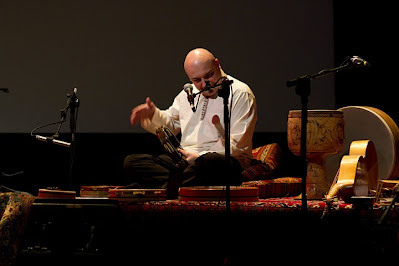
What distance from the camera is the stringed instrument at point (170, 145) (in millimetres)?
4457

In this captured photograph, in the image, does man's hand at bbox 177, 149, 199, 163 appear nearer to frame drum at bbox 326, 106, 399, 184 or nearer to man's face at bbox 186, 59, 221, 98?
man's face at bbox 186, 59, 221, 98

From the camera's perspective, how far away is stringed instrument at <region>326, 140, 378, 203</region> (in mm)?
3484

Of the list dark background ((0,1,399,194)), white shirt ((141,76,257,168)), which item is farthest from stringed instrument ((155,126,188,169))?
dark background ((0,1,399,194))

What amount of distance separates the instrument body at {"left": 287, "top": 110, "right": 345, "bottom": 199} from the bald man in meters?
0.48

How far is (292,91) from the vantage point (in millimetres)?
5875

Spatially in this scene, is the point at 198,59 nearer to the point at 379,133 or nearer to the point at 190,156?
the point at 190,156

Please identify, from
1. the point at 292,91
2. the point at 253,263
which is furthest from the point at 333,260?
the point at 292,91

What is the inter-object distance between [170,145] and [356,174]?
146 cm

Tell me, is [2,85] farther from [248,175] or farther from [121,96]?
[248,175]

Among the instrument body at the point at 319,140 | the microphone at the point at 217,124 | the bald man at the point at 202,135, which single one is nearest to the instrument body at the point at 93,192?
the bald man at the point at 202,135

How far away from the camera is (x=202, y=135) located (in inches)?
190

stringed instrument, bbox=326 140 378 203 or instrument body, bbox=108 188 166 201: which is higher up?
stringed instrument, bbox=326 140 378 203

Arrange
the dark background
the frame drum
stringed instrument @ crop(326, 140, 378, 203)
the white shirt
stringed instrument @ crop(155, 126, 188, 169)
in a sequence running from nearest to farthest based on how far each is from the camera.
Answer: stringed instrument @ crop(326, 140, 378, 203) → the frame drum → stringed instrument @ crop(155, 126, 188, 169) → the white shirt → the dark background

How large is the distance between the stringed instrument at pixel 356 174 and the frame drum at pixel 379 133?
0.43 metres
